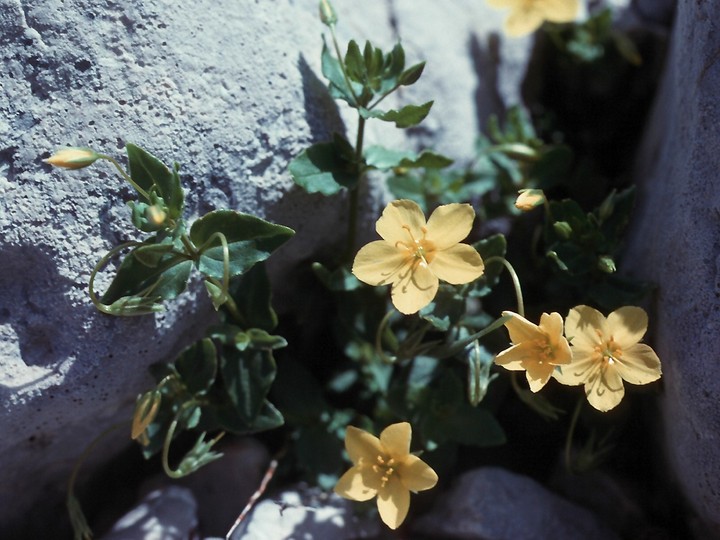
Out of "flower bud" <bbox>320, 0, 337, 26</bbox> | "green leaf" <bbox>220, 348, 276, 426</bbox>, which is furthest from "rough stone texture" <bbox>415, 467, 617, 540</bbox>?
"flower bud" <bbox>320, 0, 337, 26</bbox>

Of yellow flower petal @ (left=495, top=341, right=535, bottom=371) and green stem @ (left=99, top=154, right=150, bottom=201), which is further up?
green stem @ (left=99, top=154, right=150, bottom=201)

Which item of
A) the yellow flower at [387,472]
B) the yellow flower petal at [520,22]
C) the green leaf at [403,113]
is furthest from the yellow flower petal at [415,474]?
the yellow flower petal at [520,22]

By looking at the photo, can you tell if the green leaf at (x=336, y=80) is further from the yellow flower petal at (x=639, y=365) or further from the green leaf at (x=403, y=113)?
the yellow flower petal at (x=639, y=365)

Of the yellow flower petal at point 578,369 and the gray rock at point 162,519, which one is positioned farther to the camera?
the gray rock at point 162,519

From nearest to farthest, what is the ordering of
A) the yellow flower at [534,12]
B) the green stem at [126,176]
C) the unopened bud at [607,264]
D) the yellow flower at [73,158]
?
the yellow flower at [73,158]
the green stem at [126,176]
the unopened bud at [607,264]
the yellow flower at [534,12]

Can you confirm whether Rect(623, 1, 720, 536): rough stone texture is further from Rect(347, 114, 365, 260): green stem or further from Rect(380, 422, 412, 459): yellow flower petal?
Rect(347, 114, 365, 260): green stem

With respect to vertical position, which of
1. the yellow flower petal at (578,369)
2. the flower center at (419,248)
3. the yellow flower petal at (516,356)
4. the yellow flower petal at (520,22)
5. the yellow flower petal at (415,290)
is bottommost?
the yellow flower petal at (578,369)

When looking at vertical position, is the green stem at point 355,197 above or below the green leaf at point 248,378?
above

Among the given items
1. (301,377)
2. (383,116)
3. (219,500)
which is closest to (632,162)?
(383,116)
